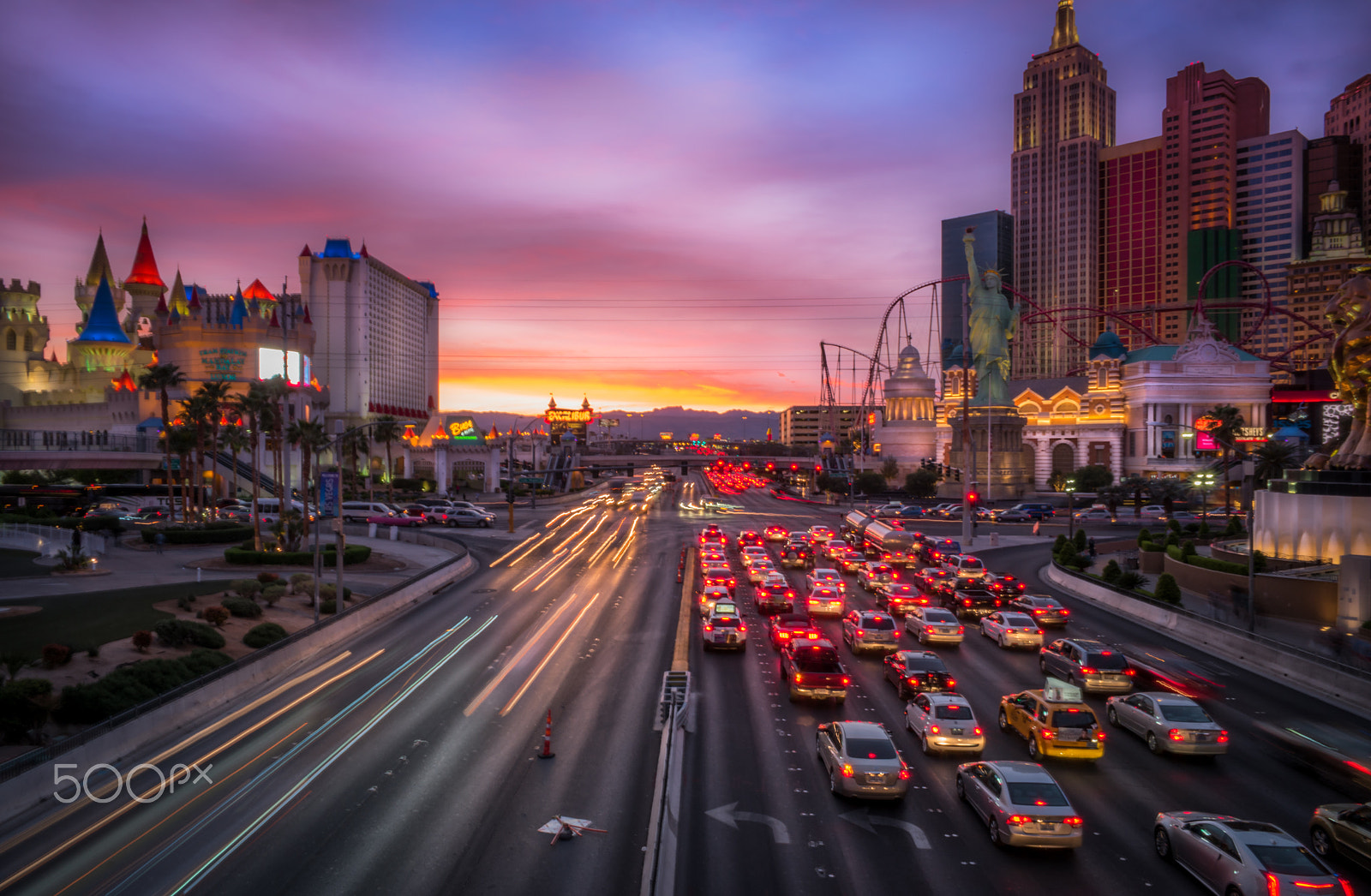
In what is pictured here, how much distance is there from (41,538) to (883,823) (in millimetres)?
49806

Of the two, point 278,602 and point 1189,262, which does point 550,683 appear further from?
point 1189,262

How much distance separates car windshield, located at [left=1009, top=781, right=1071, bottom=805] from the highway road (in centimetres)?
93

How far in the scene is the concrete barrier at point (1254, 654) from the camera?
22641 millimetres

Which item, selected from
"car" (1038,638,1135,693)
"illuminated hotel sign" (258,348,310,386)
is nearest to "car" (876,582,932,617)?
"car" (1038,638,1135,693)

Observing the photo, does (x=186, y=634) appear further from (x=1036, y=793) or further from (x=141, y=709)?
(x=1036, y=793)

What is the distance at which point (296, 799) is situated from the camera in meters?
15.7

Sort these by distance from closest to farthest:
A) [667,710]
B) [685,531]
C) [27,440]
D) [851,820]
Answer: [851,820] < [667,710] < [685,531] < [27,440]

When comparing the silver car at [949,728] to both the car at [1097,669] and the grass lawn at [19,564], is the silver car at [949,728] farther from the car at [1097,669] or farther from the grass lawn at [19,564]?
the grass lawn at [19,564]

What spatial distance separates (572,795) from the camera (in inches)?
638

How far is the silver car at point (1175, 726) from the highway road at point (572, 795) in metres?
0.48

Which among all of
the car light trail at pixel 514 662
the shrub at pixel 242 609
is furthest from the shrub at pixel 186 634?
the car light trail at pixel 514 662

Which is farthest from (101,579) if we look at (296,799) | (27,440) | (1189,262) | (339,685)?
(1189,262)

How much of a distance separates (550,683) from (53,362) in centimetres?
13086

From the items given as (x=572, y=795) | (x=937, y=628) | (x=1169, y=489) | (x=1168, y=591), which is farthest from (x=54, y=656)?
A: (x=1169, y=489)
